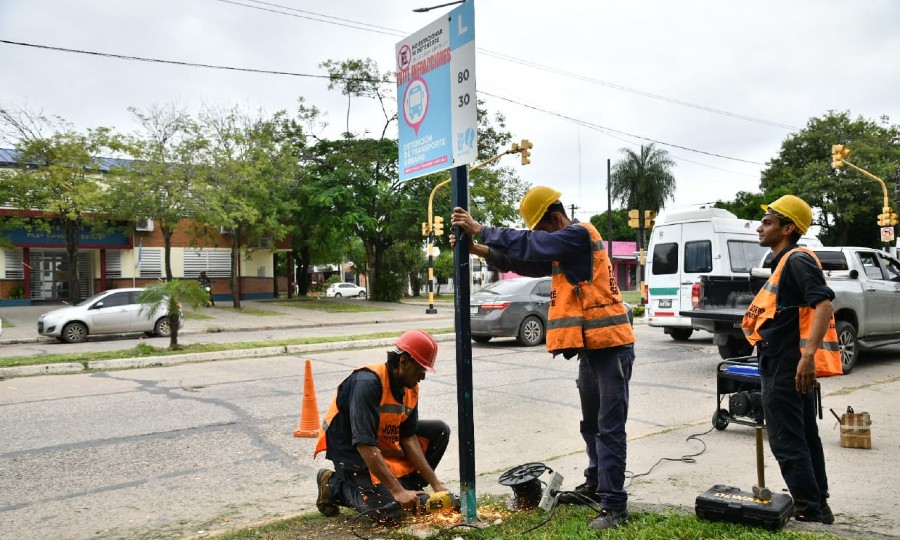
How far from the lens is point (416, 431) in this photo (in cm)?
456

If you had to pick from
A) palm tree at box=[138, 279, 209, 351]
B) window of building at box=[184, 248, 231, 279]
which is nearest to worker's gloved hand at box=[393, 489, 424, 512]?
palm tree at box=[138, 279, 209, 351]

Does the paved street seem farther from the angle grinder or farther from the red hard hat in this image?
the red hard hat

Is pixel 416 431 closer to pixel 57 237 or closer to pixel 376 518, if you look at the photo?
pixel 376 518

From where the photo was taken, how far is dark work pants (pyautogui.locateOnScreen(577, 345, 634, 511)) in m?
4.00

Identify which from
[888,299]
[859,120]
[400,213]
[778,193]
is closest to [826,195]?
[778,193]

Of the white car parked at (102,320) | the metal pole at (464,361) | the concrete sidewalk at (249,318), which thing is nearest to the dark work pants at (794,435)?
the metal pole at (464,361)

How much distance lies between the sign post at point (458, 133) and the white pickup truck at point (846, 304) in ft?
23.5

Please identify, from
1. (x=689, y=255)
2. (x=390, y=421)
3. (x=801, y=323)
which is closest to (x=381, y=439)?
(x=390, y=421)

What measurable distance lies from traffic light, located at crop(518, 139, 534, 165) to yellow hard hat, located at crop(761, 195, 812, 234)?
67.6 ft

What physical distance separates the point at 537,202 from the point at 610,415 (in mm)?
1313

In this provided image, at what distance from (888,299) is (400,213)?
75.8 feet

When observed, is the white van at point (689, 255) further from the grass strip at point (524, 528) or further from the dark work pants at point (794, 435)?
the grass strip at point (524, 528)

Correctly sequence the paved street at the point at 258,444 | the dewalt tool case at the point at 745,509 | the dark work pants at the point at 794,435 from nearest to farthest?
the dewalt tool case at the point at 745,509, the dark work pants at the point at 794,435, the paved street at the point at 258,444

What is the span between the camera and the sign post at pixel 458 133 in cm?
409
